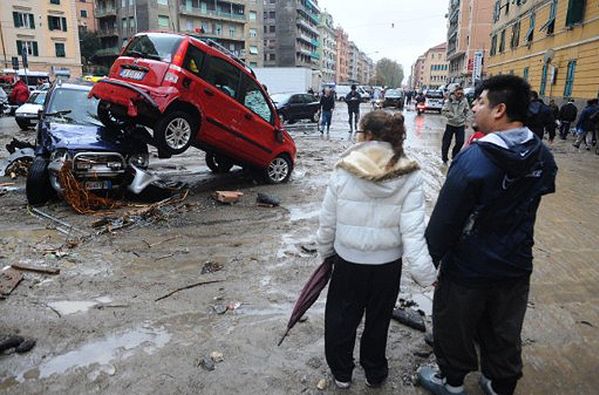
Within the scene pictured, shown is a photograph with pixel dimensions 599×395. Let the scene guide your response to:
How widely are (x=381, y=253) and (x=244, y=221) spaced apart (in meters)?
4.20

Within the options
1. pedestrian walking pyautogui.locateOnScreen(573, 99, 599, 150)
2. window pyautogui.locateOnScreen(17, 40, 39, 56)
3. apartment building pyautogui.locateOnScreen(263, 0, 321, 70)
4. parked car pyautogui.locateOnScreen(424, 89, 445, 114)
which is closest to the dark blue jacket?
pedestrian walking pyautogui.locateOnScreen(573, 99, 599, 150)

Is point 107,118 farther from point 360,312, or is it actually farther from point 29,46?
point 29,46

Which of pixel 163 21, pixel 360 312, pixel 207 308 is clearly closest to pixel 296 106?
pixel 207 308

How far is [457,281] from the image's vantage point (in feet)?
8.13

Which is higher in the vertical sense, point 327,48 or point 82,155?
point 327,48

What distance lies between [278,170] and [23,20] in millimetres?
54949

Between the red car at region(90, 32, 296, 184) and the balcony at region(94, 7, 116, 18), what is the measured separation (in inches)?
2760

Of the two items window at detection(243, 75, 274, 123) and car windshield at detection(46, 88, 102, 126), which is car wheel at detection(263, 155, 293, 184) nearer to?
window at detection(243, 75, 274, 123)

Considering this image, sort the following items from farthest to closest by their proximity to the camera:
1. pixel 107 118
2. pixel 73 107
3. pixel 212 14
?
1. pixel 212 14
2. pixel 73 107
3. pixel 107 118

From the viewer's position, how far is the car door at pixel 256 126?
8.09 metres

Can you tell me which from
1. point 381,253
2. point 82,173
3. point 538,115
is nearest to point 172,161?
point 82,173

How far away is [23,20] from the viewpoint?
50.6 m

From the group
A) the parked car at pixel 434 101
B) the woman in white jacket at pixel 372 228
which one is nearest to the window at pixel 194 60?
the woman in white jacket at pixel 372 228

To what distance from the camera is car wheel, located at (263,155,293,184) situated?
8.98 m
